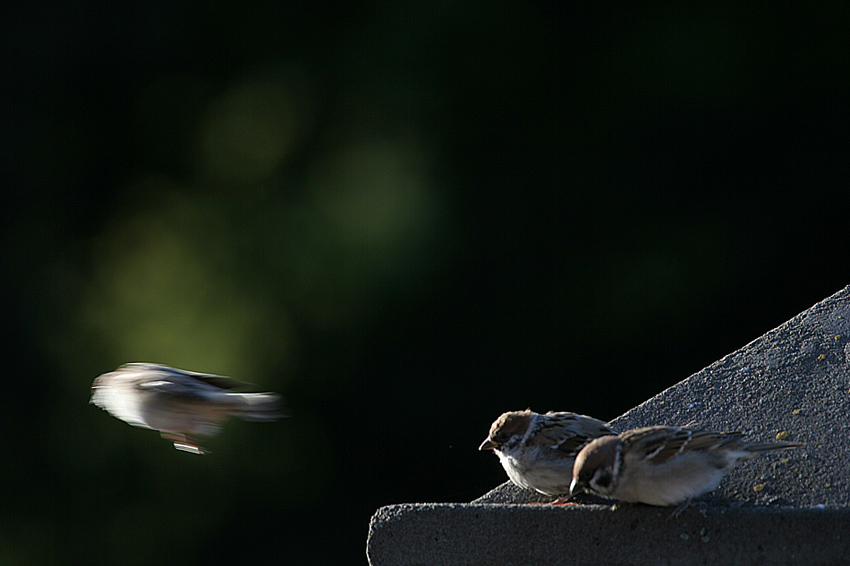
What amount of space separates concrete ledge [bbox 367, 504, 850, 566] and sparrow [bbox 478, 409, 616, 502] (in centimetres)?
29

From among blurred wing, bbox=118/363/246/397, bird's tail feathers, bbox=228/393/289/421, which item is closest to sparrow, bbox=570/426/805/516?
bird's tail feathers, bbox=228/393/289/421

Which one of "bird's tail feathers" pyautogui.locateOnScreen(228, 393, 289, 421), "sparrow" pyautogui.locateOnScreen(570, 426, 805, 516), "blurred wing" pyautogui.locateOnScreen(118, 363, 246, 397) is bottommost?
"sparrow" pyautogui.locateOnScreen(570, 426, 805, 516)

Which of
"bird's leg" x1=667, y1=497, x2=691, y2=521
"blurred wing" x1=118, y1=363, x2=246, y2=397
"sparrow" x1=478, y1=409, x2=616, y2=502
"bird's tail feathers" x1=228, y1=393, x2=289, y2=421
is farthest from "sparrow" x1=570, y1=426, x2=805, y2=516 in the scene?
"blurred wing" x1=118, y1=363, x2=246, y2=397

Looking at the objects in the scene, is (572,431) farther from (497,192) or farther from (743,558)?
(497,192)

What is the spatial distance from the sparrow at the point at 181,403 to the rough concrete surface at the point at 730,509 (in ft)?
1.25

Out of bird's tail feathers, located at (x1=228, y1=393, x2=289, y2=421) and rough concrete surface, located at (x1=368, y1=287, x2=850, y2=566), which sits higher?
bird's tail feathers, located at (x1=228, y1=393, x2=289, y2=421)

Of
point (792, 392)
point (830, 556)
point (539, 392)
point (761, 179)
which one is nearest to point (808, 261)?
point (761, 179)

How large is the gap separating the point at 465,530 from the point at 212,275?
4.10m

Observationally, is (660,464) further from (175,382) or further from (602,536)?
(175,382)

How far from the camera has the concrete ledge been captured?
1.33 metres

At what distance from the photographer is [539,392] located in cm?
487

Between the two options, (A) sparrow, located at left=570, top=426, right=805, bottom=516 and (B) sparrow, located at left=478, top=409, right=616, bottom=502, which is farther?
(B) sparrow, located at left=478, top=409, right=616, bottom=502

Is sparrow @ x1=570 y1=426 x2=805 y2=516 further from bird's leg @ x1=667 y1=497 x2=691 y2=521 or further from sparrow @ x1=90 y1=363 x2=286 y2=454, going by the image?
sparrow @ x1=90 y1=363 x2=286 y2=454

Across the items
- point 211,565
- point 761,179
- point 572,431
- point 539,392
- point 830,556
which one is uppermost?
point 761,179
